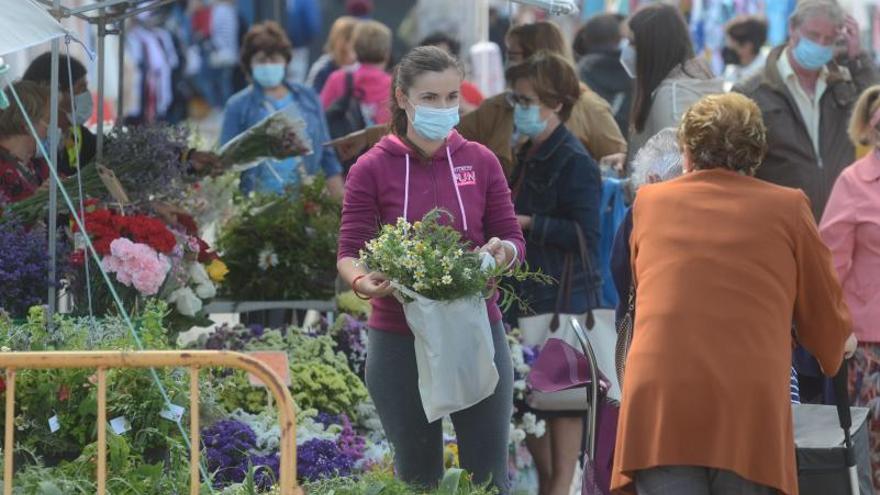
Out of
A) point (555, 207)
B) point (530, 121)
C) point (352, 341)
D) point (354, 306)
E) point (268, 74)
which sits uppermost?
point (268, 74)

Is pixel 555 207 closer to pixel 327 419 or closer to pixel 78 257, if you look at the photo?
pixel 327 419

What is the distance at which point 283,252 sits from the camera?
795cm

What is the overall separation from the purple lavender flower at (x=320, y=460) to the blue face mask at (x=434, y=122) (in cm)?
149

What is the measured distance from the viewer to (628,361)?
4.92 meters

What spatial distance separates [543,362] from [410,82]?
1.01 meters

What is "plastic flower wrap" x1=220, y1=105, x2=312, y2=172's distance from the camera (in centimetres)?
738

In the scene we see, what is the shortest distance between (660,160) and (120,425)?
2.09 meters

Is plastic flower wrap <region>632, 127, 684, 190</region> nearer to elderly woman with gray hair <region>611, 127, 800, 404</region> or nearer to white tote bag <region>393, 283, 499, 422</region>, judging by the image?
elderly woman with gray hair <region>611, 127, 800, 404</region>

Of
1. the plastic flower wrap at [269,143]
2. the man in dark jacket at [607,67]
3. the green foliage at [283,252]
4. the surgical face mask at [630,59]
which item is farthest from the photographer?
the man in dark jacket at [607,67]

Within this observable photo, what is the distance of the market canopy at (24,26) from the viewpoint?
5293 millimetres

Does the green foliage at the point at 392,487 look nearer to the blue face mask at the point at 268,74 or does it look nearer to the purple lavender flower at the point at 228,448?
the purple lavender flower at the point at 228,448

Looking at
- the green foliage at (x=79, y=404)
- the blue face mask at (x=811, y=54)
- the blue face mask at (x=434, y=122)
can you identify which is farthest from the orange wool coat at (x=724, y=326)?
the blue face mask at (x=811, y=54)

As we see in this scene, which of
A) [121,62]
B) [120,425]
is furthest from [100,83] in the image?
[120,425]

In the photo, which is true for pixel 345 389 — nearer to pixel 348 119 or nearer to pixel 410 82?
pixel 410 82
